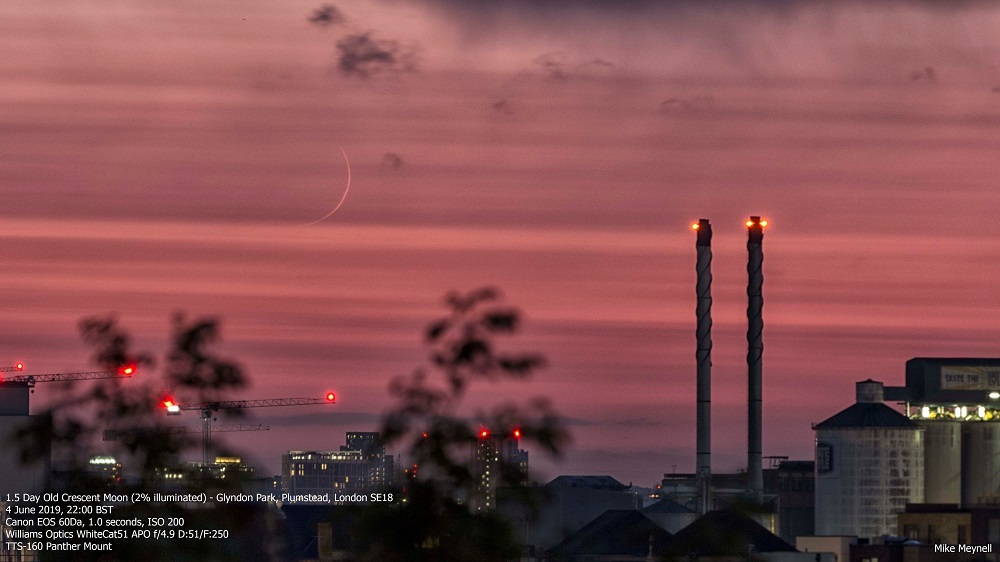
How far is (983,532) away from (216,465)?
4666 inches

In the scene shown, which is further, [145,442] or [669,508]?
[669,508]

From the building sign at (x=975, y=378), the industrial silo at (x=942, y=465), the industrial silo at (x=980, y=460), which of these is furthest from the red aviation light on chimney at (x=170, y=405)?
the building sign at (x=975, y=378)

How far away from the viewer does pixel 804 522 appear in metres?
153

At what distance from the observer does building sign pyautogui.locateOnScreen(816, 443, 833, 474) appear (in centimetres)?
13700

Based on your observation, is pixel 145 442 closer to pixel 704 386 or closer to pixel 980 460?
pixel 704 386

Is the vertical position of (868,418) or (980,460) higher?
(868,418)

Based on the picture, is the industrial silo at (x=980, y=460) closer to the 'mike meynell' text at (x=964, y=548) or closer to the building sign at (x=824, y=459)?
the building sign at (x=824, y=459)

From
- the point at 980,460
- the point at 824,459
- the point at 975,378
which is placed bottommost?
the point at 824,459

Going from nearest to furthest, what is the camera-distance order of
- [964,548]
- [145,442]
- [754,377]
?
[145,442] < [964,548] < [754,377]

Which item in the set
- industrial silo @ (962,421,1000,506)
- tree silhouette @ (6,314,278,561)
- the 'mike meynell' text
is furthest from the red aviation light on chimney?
industrial silo @ (962,421,1000,506)

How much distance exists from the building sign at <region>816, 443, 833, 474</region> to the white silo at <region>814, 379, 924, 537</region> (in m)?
0.14

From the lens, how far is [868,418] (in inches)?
5354

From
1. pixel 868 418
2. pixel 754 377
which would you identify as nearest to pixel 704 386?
pixel 754 377

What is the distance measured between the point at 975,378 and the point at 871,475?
1274 cm
